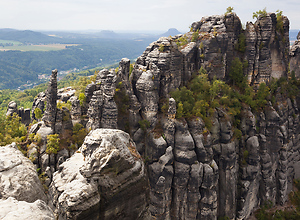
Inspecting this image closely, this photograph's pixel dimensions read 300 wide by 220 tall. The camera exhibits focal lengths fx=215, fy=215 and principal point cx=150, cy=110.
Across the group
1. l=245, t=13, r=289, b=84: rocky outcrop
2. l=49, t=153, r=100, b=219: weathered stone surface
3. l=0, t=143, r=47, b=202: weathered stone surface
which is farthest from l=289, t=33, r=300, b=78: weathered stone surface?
l=0, t=143, r=47, b=202: weathered stone surface

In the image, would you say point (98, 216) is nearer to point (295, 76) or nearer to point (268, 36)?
point (268, 36)

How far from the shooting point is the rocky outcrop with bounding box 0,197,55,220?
8.55 metres

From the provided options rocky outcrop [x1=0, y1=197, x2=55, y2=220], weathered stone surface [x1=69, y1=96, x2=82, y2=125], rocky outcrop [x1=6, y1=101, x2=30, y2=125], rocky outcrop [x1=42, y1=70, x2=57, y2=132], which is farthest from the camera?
rocky outcrop [x1=6, y1=101, x2=30, y2=125]

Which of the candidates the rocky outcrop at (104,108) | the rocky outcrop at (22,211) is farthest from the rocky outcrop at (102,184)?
the rocky outcrop at (104,108)

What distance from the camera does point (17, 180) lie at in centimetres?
1180

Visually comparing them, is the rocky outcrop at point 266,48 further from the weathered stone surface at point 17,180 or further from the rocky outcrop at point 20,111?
the rocky outcrop at point 20,111

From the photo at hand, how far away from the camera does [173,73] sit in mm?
44625

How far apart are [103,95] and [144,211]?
2666 cm

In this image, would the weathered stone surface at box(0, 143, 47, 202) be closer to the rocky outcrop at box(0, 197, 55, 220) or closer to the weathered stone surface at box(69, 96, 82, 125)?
the rocky outcrop at box(0, 197, 55, 220)

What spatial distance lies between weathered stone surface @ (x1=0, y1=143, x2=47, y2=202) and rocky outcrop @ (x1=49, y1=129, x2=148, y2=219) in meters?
1.11

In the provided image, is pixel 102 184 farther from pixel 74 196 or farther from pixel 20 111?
pixel 20 111

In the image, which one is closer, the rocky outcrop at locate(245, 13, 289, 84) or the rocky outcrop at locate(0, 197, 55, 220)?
the rocky outcrop at locate(0, 197, 55, 220)

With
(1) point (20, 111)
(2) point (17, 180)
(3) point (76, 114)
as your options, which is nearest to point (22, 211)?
(2) point (17, 180)

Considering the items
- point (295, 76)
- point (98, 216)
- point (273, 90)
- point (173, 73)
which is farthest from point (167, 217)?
point (295, 76)
